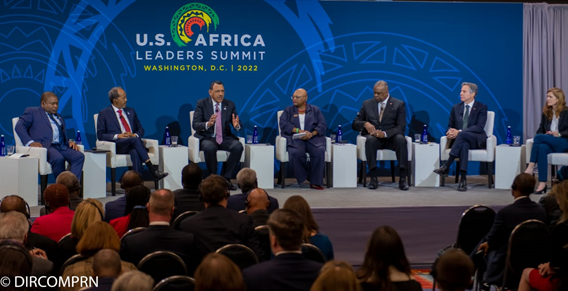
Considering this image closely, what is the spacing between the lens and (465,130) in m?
8.41

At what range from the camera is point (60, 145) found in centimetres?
759

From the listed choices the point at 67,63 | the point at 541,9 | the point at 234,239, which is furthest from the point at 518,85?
the point at 234,239

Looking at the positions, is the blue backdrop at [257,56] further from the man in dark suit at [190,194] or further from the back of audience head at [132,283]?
the back of audience head at [132,283]

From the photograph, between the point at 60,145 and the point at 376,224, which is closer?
the point at 376,224

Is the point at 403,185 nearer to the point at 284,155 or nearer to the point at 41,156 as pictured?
the point at 284,155

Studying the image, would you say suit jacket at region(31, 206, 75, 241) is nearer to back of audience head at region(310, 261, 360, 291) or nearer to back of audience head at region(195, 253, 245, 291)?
back of audience head at region(195, 253, 245, 291)

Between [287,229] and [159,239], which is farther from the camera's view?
[159,239]

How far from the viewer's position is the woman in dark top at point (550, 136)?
7.93m

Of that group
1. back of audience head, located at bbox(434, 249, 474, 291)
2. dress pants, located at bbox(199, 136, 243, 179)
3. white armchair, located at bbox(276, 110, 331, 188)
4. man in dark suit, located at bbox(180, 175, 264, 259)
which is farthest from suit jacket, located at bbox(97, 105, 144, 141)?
back of audience head, located at bbox(434, 249, 474, 291)

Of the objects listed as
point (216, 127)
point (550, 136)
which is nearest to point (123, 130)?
point (216, 127)

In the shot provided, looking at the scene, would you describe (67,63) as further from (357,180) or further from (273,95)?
(357,180)

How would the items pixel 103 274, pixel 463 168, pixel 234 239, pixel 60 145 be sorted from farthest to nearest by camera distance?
pixel 463 168 < pixel 60 145 < pixel 234 239 < pixel 103 274

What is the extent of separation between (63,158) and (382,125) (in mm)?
3687

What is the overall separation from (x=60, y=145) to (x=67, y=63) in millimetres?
1504
